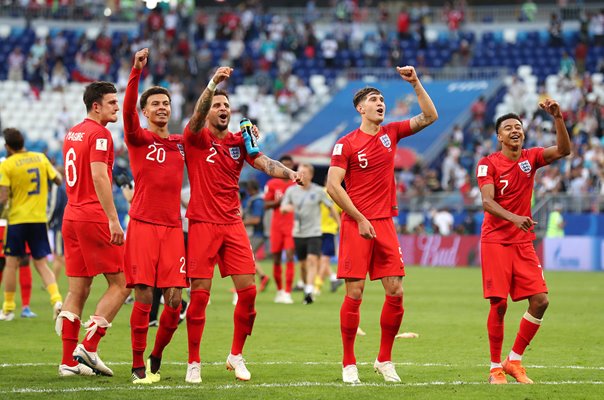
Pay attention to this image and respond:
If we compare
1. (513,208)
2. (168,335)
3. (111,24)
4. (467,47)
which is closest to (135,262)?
(168,335)

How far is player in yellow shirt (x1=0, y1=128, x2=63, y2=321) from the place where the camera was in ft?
51.4

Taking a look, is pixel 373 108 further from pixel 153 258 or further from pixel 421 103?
pixel 153 258

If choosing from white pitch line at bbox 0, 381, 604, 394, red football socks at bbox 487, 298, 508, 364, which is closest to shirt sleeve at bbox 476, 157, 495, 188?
red football socks at bbox 487, 298, 508, 364

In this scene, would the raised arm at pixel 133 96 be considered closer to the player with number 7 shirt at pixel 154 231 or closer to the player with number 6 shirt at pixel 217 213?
the player with number 7 shirt at pixel 154 231

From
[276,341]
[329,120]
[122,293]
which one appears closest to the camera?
[122,293]

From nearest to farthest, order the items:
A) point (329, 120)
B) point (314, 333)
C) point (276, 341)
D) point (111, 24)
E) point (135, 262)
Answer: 1. point (135, 262)
2. point (276, 341)
3. point (314, 333)
4. point (329, 120)
5. point (111, 24)

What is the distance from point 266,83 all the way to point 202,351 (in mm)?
33582

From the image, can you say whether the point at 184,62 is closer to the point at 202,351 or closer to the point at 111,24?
the point at 111,24

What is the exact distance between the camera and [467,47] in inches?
1818

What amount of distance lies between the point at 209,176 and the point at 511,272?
2851mm

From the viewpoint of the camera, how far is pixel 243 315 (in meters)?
11.0

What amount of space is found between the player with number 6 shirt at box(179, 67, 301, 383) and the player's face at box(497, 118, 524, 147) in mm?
2025

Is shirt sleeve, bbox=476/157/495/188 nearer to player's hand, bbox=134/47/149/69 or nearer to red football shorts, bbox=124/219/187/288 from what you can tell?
red football shorts, bbox=124/219/187/288

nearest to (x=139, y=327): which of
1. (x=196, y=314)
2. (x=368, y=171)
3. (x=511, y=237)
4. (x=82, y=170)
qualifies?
(x=196, y=314)
